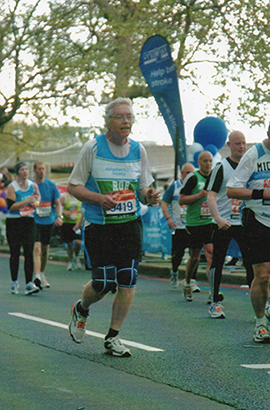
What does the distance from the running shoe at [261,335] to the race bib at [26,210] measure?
495 cm

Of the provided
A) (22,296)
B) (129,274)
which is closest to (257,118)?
(22,296)

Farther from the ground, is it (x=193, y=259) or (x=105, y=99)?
(x=105, y=99)

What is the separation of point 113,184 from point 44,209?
593 centimetres

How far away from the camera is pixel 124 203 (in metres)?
Result: 5.86

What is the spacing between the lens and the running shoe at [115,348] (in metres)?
5.72

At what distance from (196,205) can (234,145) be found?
1970mm

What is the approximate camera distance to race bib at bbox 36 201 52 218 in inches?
459

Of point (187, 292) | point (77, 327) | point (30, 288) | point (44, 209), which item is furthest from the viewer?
point (44, 209)

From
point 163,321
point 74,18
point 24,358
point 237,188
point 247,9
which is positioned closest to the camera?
point 24,358

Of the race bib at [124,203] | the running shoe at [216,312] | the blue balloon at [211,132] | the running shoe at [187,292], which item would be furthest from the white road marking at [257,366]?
the blue balloon at [211,132]

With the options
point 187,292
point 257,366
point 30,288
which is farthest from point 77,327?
point 30,288

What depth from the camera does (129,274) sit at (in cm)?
585

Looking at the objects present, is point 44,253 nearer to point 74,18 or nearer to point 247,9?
point 247,9

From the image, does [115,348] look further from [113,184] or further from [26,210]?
[26,210]
